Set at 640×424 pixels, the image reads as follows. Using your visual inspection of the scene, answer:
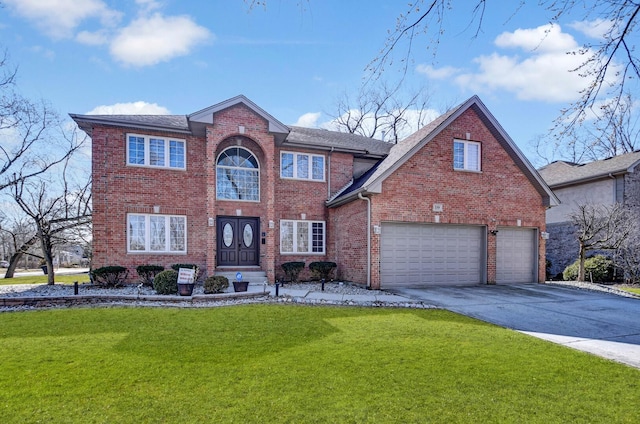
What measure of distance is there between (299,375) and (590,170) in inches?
860

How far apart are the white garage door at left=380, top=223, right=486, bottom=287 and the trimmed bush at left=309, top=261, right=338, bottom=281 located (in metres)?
2.47

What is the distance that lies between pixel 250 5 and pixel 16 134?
1699cm

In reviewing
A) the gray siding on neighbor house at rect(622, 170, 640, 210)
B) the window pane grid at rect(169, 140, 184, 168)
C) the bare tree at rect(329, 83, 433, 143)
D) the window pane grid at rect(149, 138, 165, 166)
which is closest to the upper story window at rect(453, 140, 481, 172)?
the gray siding on neighbor house at rect(622, 170, 640, 210)

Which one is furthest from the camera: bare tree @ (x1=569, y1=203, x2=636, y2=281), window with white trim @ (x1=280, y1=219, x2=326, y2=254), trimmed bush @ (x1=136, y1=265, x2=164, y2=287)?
bare tree @ (x1=569, y1=203, x2=636, y2=281)

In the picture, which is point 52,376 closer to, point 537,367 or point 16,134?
point 537,367

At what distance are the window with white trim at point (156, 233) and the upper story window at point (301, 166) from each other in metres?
4.48

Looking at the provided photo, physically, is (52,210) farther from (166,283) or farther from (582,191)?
(582,191)

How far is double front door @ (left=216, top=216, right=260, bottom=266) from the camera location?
14.2 m

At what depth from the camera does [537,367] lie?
16.4ft

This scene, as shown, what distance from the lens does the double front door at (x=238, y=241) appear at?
1420cm

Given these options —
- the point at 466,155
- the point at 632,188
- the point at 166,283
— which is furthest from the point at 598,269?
the point at 166,283

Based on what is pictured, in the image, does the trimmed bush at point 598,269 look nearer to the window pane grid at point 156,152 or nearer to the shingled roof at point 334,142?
the shingled roof at point 334,142

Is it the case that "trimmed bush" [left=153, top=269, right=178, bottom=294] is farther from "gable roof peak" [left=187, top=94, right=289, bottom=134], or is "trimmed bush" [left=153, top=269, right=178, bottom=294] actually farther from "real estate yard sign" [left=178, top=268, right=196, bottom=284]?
"gable roof peak" [left=187, top=94, right=289, bottom=134]

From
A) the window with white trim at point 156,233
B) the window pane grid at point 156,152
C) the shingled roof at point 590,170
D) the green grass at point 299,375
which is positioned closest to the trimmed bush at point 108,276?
the window with white trim at point 156,233
